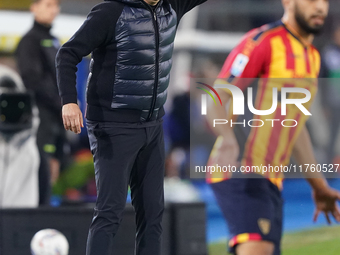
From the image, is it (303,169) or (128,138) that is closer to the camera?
(128,138)

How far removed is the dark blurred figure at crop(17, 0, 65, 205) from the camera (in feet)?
13.8

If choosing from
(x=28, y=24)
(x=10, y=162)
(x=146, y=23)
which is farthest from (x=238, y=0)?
(x=146, y=23)

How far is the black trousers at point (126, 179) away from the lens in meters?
2.31

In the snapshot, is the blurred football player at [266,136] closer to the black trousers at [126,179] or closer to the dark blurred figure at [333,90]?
the black trousers at [126,179]

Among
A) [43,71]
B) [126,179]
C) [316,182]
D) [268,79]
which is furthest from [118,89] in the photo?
[43,71]

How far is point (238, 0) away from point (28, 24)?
9.48 ft

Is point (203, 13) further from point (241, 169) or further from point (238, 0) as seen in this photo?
point (241, 169)

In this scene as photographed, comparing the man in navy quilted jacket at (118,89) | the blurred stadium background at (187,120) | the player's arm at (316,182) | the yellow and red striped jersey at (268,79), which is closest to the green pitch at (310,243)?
the blurred stadium background at (187,120)

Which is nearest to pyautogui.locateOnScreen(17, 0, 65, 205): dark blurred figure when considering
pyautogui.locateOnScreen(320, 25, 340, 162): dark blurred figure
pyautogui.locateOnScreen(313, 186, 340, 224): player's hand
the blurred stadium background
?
the blurred stadium background

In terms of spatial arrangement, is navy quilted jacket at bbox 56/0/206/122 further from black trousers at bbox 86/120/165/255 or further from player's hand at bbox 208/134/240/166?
player's hand at bbox 208/134/240/166

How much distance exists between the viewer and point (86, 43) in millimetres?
2248

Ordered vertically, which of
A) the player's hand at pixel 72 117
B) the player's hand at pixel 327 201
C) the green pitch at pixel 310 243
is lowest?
the green pitch at pixel 310 243

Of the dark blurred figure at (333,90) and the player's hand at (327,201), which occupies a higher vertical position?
the dark blurred figure at (333,90)

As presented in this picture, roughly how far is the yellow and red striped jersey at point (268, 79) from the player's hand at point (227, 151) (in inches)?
1.6
